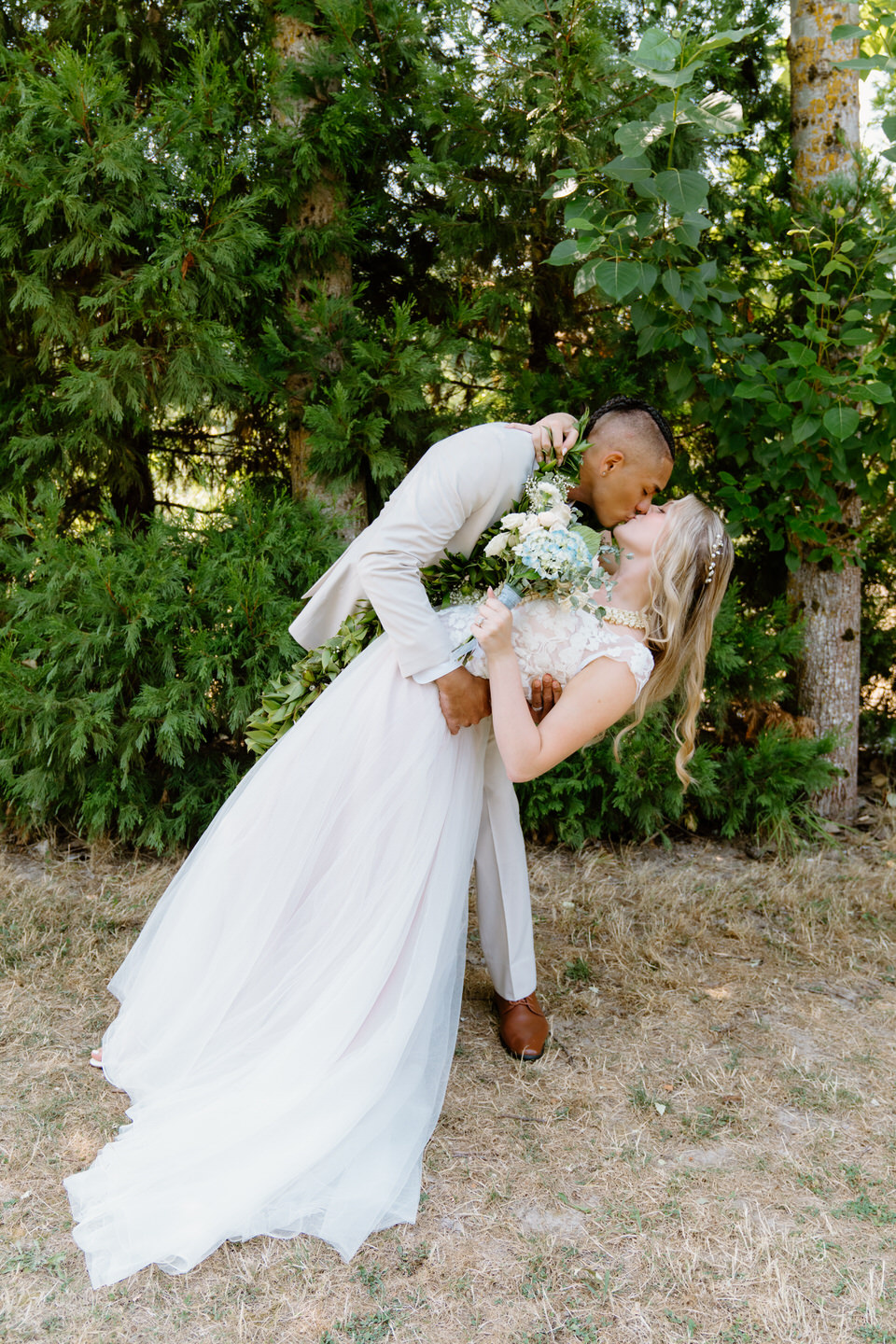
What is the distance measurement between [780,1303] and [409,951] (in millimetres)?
1261

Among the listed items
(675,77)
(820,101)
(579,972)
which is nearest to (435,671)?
(579,972)

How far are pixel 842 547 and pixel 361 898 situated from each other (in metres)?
3.59

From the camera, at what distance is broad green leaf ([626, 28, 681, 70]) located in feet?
10.2

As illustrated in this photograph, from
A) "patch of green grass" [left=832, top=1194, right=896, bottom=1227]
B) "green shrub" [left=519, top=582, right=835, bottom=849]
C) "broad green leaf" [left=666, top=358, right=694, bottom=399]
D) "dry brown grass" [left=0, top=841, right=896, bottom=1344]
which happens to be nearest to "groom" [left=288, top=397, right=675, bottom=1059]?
"dry brown grass" [left=0, top=841, right=896, bottom=1344]

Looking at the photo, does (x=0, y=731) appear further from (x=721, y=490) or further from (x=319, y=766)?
(x=721, y=490)

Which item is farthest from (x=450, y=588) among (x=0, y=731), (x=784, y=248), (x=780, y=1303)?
(x=784, y=248)

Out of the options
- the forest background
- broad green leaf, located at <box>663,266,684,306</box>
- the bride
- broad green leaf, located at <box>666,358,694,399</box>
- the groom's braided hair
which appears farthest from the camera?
broad green leaf, located at <box>666,358,694,399</box>

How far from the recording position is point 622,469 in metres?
2.87

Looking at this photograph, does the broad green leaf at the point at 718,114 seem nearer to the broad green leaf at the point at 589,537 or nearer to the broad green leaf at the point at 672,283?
the broad green leaf at the point at 672,283

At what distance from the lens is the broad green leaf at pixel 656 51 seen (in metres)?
3.12

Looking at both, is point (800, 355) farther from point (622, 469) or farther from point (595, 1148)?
point (595, 1148)

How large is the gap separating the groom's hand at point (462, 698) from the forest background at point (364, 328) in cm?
169

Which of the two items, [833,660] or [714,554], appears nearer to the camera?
[714,554]

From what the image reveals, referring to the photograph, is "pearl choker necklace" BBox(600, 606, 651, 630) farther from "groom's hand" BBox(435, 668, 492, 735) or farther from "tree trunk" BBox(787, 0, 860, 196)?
"tree trunk" BBox(787, 0, 860, 196)
